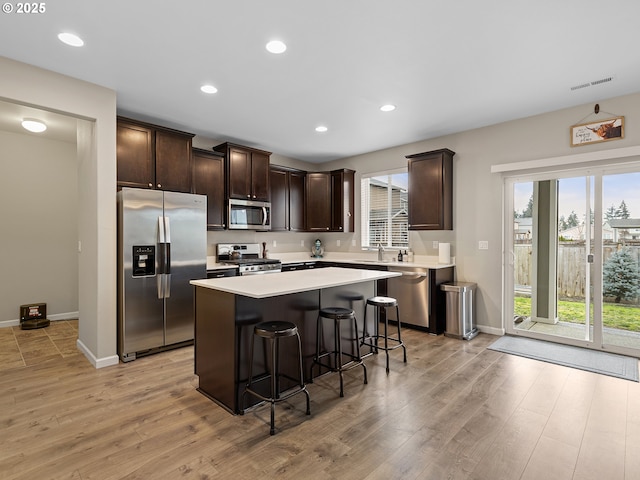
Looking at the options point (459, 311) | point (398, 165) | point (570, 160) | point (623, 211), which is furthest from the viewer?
point (398, 165)

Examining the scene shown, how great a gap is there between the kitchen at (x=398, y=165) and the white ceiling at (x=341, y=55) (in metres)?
0.19

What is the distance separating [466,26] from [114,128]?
11.0ft

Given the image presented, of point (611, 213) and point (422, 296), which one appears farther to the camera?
point (422, 296)

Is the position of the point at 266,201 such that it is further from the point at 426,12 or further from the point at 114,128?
the point at 426,12

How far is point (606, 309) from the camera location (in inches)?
150

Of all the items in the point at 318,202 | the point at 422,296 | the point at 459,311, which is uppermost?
the point at 318,202

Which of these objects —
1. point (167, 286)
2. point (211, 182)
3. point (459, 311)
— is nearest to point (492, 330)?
point (459, 311)

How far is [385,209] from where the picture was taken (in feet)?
19.4

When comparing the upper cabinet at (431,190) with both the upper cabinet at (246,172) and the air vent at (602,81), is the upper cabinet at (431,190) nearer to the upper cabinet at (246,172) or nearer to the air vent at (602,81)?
the air vent at (602,81)

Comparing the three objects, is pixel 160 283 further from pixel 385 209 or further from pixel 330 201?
pixel 385 209

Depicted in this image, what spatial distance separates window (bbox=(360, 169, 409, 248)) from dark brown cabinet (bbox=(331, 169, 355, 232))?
220 mm

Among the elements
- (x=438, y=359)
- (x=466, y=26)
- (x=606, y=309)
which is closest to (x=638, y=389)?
(x=606, y=309)

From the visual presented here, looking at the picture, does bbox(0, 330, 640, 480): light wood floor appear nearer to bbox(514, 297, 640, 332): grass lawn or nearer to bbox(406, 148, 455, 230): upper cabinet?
bbox(514, 297, 640, 332): grass lawn

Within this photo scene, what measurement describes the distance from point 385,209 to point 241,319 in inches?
157
